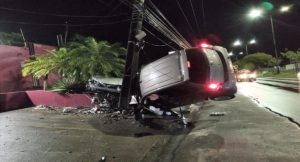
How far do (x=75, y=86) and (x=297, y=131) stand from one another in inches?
374

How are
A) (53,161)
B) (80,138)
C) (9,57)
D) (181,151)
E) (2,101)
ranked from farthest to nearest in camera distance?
(9,57), (2,101), (80,138), (181,151), (53,161)

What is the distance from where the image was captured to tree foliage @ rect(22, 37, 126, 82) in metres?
14.7

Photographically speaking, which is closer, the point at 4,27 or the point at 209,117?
the point at 209,117

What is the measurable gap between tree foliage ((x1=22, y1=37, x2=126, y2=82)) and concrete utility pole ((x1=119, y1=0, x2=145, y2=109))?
2.89m

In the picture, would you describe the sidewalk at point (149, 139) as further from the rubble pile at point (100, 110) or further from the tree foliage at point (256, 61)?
the tree foliage at point (256, 61)

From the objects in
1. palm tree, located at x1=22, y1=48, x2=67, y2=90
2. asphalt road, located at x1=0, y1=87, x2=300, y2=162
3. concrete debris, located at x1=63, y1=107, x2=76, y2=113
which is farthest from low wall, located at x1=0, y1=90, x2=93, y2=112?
asphalt road, located at x1=0, y1=87, x2=300, y2=162

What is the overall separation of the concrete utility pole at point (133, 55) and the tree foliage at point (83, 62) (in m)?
2.89

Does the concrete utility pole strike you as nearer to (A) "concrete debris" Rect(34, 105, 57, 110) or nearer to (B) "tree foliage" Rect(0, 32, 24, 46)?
(A) "concrete debris" Rect(34, 105, 57, 110)

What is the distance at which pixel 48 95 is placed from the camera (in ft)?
47.3

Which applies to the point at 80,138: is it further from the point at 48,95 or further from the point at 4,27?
the point at 4,27

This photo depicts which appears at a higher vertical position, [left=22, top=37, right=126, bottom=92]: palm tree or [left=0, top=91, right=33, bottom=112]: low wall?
[left=22, top=37, right=126, bottom=92]: palm tree

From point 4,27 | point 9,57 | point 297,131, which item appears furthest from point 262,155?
point 4,27

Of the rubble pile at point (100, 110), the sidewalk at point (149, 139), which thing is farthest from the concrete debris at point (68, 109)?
the sidewalk at point (149, 139)

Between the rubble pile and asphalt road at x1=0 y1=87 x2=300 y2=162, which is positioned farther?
the rubble pile
